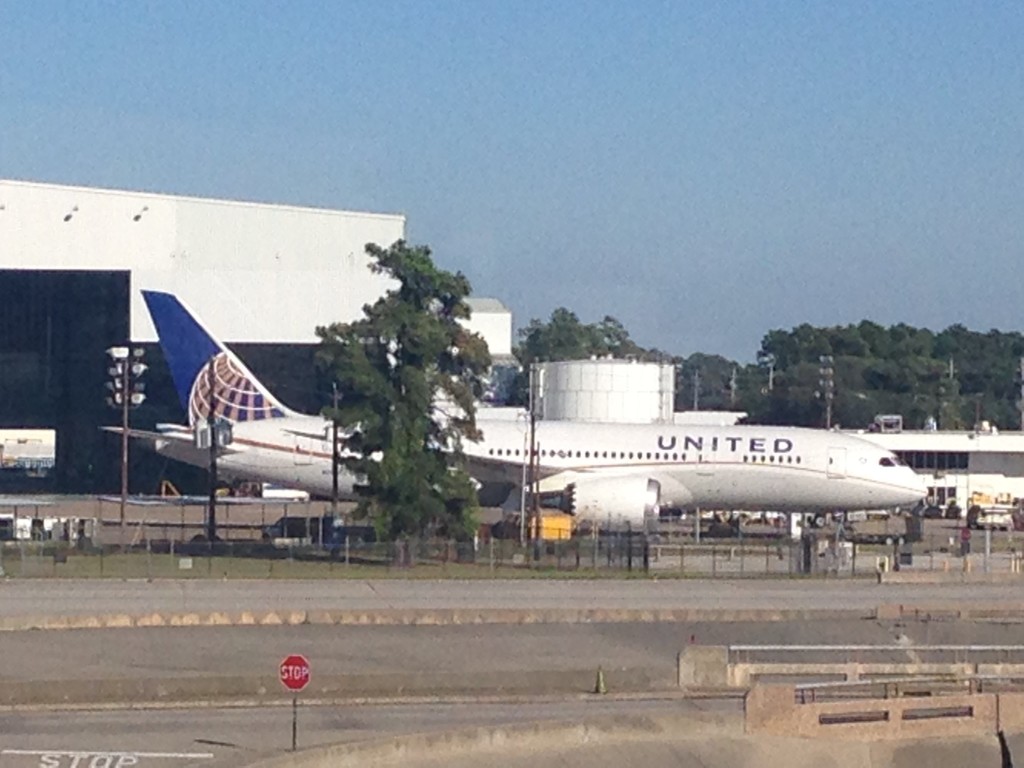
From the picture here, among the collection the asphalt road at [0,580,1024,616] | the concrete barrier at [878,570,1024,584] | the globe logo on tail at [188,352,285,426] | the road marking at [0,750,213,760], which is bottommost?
the road marking at [0,750,213,760]

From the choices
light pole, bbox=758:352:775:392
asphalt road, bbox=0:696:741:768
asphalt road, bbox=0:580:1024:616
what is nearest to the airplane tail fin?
asphalt road, bbox=0:580:1024:616

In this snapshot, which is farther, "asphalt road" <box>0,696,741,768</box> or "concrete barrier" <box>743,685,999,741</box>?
"concrete barrier" <box>743,685,999,741</box>

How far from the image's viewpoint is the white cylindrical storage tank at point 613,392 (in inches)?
4058

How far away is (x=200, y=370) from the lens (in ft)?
232

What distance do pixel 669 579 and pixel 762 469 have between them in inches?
652

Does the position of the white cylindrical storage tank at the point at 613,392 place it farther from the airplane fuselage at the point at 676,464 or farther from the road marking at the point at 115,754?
the road marking at the point at 115,754

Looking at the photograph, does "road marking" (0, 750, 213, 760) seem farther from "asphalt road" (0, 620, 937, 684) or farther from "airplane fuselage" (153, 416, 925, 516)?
"airplane fuselage" (153, 416, 925, 516)

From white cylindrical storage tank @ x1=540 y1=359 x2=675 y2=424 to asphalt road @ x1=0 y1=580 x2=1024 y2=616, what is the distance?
53186 mm

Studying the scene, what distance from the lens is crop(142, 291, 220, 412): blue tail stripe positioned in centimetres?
7094

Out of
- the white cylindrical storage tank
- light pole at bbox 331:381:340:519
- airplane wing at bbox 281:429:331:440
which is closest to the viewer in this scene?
light pole at bbox 331:381:340:519

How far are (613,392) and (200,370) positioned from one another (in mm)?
36262

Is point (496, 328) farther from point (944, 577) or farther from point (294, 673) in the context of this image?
point (294, 673)

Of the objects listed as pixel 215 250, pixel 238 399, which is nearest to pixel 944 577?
pixel 238 399

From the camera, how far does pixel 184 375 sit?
71.2 metres
